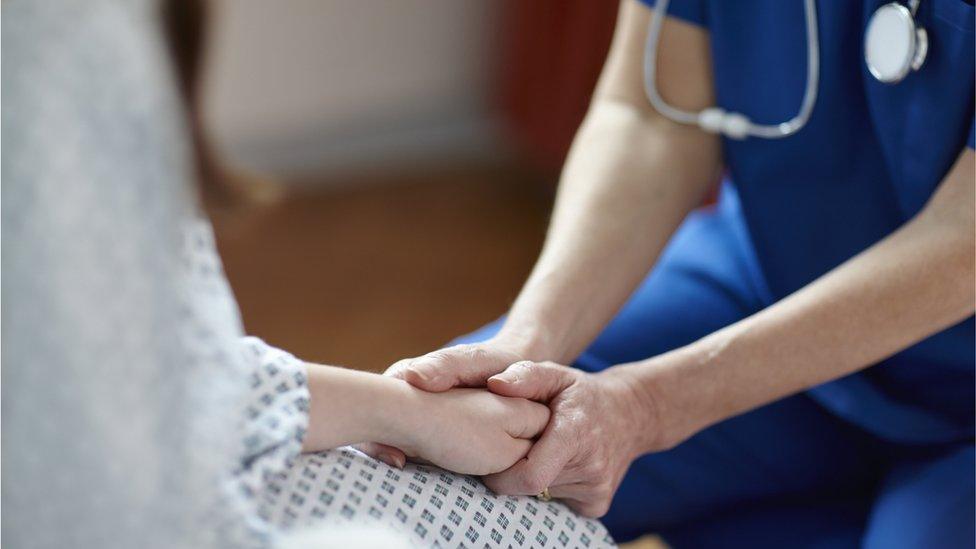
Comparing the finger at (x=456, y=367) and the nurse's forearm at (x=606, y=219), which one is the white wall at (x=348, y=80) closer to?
the nurse's forearm at (x=606, y=219)

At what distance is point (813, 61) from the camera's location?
39.2 inches

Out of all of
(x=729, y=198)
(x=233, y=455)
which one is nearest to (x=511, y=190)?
(x=729, y=198)

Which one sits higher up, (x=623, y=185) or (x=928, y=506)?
(x=623, y=185)

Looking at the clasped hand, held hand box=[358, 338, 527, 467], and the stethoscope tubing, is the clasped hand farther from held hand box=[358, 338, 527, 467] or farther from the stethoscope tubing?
the stethoscope tubing

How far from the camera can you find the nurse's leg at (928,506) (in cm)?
95

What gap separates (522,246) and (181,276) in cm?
193

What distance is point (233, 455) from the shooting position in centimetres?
64

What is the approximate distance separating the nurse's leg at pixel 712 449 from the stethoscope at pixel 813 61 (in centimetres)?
16

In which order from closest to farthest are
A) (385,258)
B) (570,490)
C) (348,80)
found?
(570,490), (385,258), (348,80)

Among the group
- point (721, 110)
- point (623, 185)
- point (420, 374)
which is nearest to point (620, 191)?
point (623, 185)

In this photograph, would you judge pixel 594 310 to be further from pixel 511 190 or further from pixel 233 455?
pixel 511 190

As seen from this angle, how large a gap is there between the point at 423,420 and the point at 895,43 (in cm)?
46

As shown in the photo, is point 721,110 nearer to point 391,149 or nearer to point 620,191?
point 620,191

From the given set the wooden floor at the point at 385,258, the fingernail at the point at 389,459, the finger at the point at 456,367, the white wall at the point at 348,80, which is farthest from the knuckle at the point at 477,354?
the white wall at the point at 348,80
